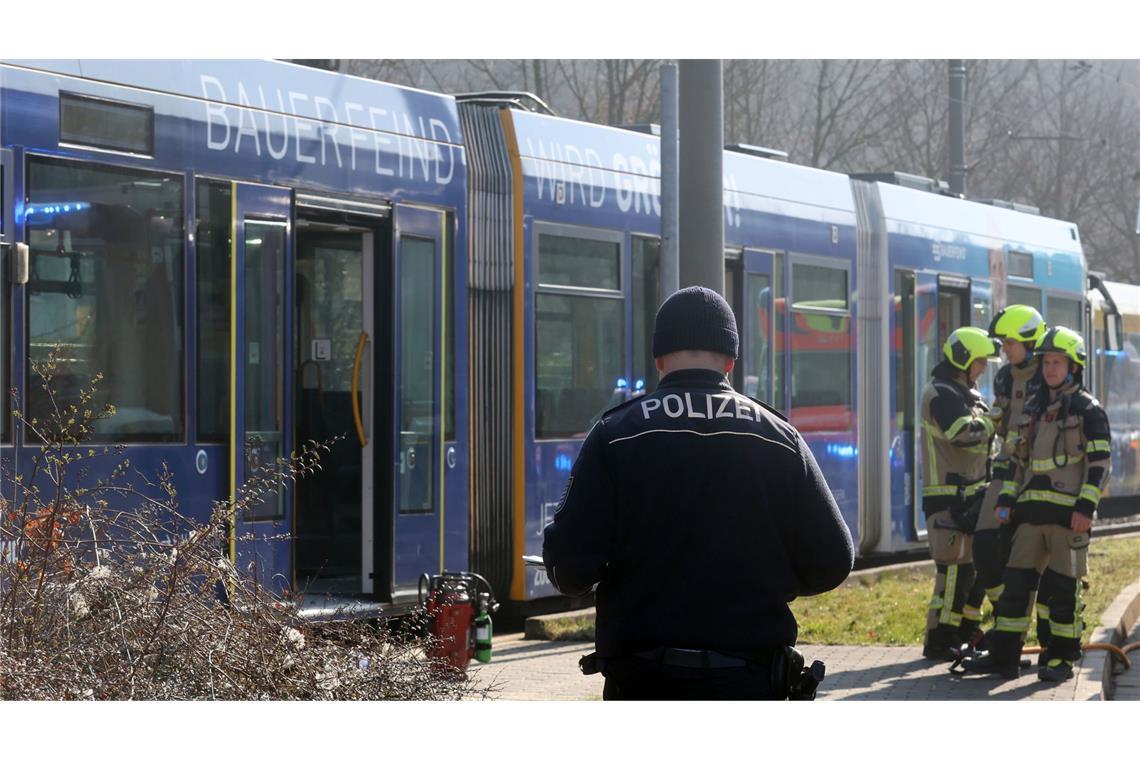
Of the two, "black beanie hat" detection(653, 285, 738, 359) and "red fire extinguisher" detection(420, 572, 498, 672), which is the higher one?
"black beanie hat" detection(653, 285, 738, 359)

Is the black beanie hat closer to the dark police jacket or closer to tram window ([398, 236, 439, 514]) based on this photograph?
the dark police jacket

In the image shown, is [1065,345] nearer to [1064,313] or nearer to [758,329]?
[758,329]

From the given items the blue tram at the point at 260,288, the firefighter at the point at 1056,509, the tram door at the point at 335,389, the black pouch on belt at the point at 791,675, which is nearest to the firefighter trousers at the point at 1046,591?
the firefighter at the point at 1056,509

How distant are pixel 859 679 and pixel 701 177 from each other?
2897 mm

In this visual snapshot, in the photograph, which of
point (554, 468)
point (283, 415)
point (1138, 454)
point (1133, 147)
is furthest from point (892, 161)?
point (283, 415)

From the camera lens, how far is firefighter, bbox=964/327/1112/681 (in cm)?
949

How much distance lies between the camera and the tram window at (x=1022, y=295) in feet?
59.3

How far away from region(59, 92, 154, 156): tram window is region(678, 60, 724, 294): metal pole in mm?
2887

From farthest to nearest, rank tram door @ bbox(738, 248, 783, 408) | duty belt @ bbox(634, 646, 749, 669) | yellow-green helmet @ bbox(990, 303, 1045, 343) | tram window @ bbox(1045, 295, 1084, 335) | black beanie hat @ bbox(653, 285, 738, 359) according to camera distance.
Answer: tram window @ bbox(1045, 295, 1084, 335) → tram door @ bbox(738, 248, 783, 408) → yellow-green helmet @ bbox(990, 303, 1045, 343) → black beanie hat @ bbox(653, 285, 738, 359) → duty belt @ bbox(634, 646, 749, 669)

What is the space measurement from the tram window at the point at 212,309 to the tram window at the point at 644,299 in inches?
152

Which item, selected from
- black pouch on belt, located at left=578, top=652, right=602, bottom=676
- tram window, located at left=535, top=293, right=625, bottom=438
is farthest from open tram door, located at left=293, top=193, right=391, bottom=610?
black pouch on belt, located at left=578, top=652, right=602, bottom=676

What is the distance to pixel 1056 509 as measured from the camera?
9.58 metres

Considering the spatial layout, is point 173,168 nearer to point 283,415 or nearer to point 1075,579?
point 283,415

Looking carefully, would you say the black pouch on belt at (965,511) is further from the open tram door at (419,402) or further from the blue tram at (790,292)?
the open tram door at (419,402)
